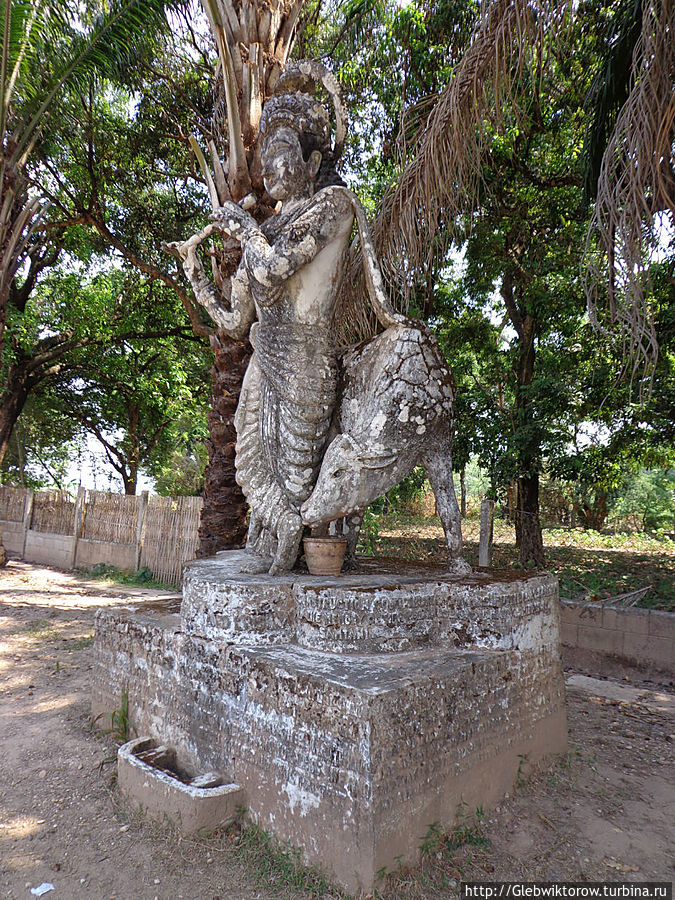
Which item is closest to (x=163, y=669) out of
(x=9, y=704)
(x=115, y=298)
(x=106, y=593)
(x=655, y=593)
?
(x=9, y=704)

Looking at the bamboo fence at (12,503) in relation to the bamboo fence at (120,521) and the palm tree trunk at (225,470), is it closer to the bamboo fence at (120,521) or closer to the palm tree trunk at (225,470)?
the bamboo fence at (120,521)

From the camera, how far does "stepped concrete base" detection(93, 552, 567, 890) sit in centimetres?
212

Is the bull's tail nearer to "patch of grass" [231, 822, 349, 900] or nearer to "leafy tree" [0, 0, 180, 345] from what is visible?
"patch of grass" [231, 822, 349, 900]

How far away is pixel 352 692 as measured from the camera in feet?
6.95

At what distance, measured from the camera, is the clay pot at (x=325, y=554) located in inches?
120

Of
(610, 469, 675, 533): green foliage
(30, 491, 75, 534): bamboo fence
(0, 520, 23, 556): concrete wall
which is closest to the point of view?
(30, 491, 75, 534): bamboo fence

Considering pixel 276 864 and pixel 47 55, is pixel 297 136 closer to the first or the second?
pixel 276 864

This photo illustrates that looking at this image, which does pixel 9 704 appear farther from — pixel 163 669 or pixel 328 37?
pixel 328 37

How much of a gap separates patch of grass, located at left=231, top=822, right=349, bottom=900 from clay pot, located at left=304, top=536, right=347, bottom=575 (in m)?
1.17

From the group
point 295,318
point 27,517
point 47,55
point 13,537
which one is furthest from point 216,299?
point 13,537

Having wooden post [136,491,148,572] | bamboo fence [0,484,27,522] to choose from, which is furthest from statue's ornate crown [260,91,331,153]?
bamboo fence [0,484,27,522]

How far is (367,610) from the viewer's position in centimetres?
262

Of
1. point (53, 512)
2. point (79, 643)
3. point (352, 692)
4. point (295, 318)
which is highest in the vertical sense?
point (295, 318)

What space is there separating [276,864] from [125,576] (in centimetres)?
865
